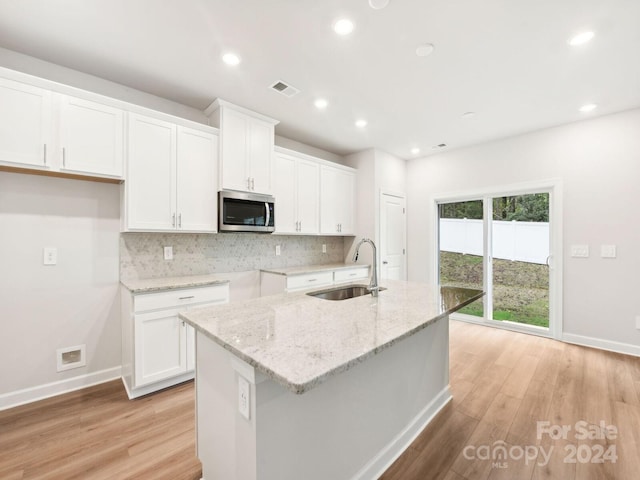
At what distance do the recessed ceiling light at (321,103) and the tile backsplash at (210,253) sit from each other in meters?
1.68

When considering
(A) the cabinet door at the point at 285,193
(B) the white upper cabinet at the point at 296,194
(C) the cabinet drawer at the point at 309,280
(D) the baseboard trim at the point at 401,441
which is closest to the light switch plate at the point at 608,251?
(D) the baseboard trim at the point at 401,441

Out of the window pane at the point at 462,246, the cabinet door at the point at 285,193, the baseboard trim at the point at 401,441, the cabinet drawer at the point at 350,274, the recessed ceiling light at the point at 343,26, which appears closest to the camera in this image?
the baseboard trim at the point at 401,441

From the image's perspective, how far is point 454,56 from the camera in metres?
2.21

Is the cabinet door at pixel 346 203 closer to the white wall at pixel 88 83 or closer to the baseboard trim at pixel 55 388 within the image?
the white wall at pixel 88 83

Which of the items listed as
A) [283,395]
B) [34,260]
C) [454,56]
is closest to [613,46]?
[454,56]

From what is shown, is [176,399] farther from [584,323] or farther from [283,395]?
[584,323]

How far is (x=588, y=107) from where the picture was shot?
3.05 meters

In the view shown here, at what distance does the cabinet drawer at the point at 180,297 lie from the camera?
7.47 feet

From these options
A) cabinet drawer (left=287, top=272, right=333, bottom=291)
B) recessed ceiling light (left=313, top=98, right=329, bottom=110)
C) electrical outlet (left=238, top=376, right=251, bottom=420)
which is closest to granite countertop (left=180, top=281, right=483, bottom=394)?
electrical outlet (left=238, top=376, right=251, bottom=420)

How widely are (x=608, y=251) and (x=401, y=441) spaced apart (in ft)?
11.1

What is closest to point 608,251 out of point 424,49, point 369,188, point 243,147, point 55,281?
point 369,188

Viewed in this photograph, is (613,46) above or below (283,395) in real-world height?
above

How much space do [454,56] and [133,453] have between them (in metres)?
3.54

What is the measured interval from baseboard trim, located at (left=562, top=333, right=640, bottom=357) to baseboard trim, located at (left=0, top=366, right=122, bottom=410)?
197 inches
